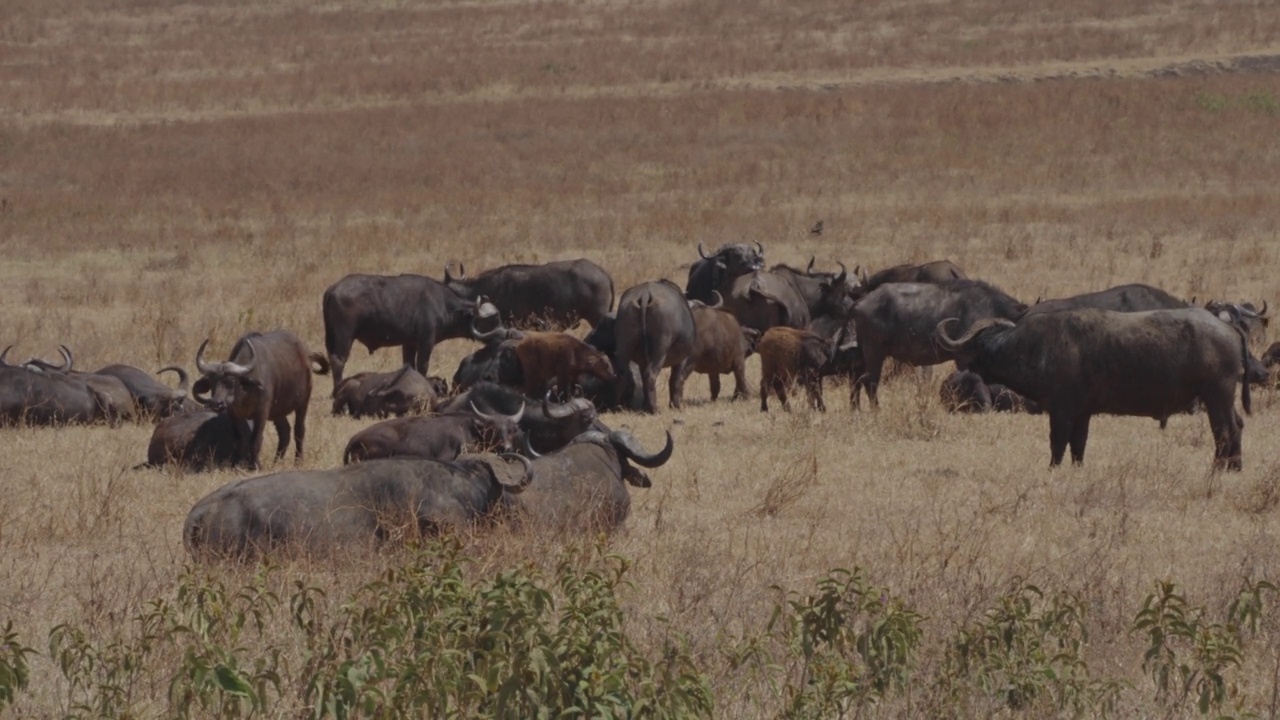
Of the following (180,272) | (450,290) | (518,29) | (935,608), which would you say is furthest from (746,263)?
(518,29)

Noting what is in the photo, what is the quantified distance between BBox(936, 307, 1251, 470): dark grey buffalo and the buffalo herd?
1 cm

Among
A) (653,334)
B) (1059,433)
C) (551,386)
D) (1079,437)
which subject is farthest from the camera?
(653,334)

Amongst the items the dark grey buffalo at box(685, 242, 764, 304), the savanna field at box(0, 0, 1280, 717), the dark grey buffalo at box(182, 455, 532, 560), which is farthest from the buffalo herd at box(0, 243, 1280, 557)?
the dark grey buffalo at box(685, 242, 764, 304)

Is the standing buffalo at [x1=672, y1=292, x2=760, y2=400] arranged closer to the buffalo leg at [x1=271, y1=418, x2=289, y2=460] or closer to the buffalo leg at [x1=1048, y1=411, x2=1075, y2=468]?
the buffalo leg at [x1=271, y1=418, x2=289, y2=460]

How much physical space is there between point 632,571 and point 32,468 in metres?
5.63

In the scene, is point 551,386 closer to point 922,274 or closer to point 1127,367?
point 1127,367

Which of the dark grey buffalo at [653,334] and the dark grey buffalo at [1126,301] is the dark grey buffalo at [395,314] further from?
the dark grey buffalo at [1126,301]

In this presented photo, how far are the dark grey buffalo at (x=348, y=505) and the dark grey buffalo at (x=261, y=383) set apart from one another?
3.05 metres

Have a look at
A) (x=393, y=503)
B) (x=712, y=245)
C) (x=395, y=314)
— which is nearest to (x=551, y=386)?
(x=395, y=314)

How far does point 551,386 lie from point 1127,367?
5.33 meters

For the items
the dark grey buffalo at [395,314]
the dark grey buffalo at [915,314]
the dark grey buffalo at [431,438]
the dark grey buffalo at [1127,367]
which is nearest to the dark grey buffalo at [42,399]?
the dark grey buffalo at [395,314]

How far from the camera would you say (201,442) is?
12445 mm

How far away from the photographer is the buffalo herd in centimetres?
930

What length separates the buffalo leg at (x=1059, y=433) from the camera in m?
12.0
